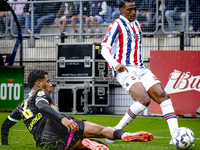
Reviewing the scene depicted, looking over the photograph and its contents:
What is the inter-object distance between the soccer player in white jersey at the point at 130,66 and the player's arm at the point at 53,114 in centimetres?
110

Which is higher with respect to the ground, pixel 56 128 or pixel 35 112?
pixel 35 112

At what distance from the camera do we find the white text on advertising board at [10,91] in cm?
966

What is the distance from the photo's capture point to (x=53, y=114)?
3.43 meters

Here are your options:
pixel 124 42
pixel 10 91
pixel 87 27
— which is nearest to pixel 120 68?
pixel 124 42

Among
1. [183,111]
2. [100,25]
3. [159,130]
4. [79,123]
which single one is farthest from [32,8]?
[79,123]

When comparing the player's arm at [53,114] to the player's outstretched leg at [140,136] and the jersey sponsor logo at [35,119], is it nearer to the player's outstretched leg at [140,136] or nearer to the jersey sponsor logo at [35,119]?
the jersey sponsor logo at [35,119]

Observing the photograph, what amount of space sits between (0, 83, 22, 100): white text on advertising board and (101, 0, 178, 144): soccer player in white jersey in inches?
225

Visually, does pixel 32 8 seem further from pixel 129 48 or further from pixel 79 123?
pixel 79 123

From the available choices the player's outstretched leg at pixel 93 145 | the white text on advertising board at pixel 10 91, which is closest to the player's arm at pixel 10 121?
the player's outstretched leg at pixel 93 145

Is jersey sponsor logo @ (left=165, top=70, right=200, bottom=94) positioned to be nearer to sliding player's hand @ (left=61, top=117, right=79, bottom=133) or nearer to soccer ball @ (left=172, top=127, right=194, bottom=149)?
soccer ball @ (left=172, top=127, right=194, bottom=149)

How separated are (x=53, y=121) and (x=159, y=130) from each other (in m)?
3.14

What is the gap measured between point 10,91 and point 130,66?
6.06 m

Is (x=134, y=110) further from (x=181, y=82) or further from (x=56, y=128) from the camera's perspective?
(x=181, y=82)

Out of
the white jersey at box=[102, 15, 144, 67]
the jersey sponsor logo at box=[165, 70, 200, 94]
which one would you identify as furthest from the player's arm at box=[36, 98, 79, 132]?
the jersey sponsor logo at box=[165, 70, 200, 94]
